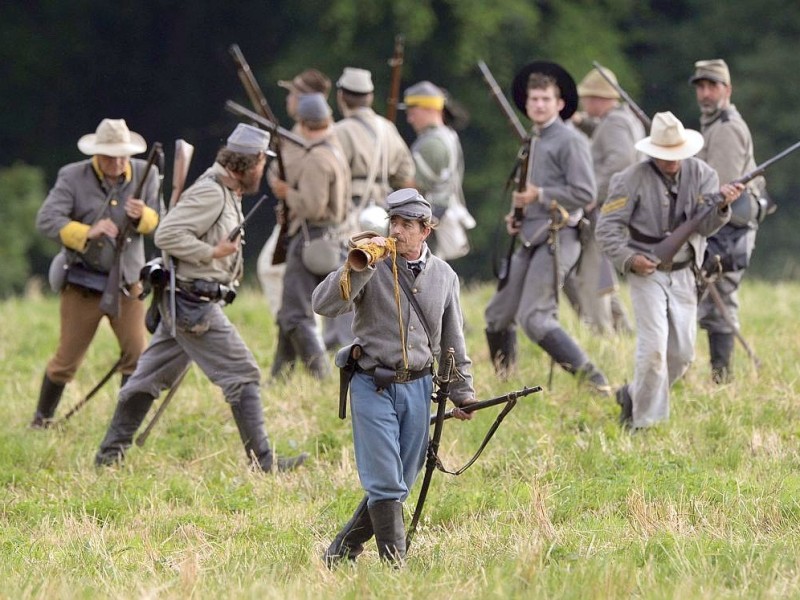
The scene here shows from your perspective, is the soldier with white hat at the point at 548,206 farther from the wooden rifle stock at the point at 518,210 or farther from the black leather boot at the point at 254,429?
the black leather boot at the point at 254,429

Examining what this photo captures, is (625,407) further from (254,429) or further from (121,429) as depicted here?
(121,429)

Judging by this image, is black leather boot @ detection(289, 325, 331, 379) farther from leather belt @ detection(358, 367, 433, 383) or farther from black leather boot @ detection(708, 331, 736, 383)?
leather belt @ detection(358, 367, 433, 383)

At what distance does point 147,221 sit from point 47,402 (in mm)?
1453

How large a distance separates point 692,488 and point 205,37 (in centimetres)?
2070

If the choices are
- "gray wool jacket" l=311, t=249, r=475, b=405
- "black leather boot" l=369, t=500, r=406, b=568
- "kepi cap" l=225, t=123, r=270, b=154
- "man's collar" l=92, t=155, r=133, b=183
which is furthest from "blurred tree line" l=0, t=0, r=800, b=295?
"black leather boot" l=369, t=500, r=406, b=568

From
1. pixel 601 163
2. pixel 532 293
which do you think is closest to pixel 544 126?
pixel 532 293

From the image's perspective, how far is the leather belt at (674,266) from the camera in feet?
31.7

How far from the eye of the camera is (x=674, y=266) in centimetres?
973

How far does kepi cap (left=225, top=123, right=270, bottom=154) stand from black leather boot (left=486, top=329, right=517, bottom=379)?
2.62 meters

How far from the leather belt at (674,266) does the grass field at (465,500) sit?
3.04 feet

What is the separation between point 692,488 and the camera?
862 cm

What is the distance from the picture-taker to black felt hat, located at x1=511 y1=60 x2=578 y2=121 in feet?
35.4

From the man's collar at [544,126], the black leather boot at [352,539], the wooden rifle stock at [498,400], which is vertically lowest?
the black leather boot at [352,539]

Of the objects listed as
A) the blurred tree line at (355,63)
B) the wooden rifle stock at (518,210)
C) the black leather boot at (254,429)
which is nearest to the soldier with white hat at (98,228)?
the black leather boot at (254,429)
